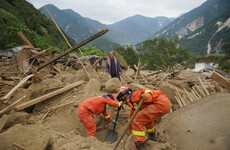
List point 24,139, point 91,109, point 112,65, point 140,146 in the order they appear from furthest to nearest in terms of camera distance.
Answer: point 112,65, point 91,109, point 140,146, point 24,139

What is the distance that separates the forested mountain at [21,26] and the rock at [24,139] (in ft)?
39.1

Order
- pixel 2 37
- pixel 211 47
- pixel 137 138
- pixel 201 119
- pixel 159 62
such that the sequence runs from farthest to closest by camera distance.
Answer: pixel 211 47 → pixel 159 62 → pixel 2 37 → pixel 201 119 → pixel 137 138

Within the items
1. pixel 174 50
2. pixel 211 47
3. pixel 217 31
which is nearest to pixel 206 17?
pixel 217 31

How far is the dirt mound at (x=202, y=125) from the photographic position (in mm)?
1938

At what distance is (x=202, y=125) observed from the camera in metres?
2.28

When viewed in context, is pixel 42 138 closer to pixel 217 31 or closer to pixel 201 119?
pixel 201 119

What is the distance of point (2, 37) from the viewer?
1006cm

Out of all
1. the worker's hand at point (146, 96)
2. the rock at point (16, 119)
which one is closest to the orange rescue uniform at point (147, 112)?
the worker's hand at point (146, 96)

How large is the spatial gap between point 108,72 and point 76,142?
367 cm

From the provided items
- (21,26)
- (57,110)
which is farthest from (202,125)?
(21,26)

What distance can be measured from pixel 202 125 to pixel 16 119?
4.08m

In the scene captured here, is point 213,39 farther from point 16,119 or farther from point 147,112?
point 16,119

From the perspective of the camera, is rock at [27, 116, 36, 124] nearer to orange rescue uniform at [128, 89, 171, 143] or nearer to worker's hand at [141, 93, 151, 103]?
Result: orange rescue uniform at [128, 89, 171, 143]

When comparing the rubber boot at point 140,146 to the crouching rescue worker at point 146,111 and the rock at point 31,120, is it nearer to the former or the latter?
the crouching rescue worker at point 146,111
